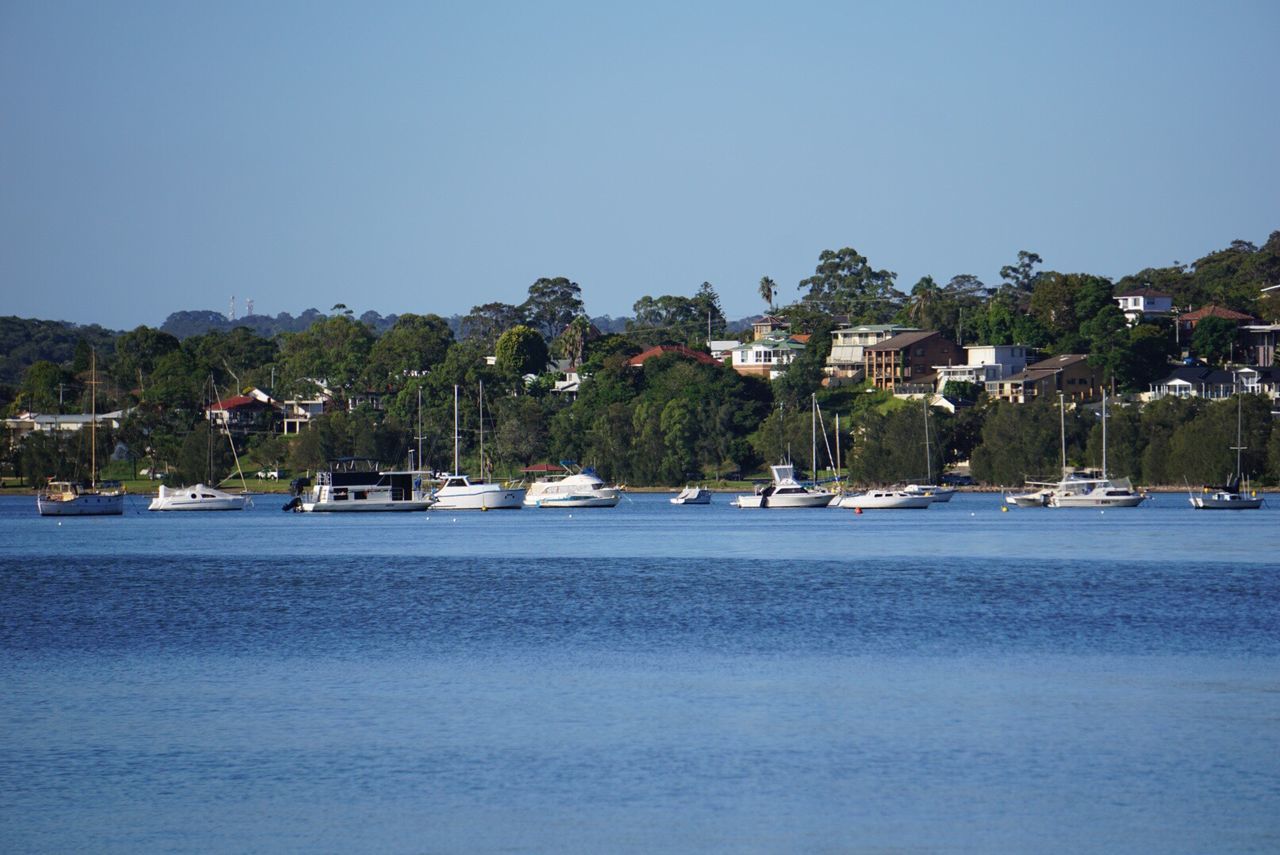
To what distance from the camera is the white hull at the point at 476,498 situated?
126 m

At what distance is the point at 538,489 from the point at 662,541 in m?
49.5

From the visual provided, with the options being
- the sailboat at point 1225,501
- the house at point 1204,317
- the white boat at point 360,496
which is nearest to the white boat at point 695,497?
the white boat at point 360,496

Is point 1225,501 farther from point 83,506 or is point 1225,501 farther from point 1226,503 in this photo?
point 83,506

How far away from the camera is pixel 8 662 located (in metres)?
37.2

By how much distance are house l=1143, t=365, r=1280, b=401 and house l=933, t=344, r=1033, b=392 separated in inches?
602

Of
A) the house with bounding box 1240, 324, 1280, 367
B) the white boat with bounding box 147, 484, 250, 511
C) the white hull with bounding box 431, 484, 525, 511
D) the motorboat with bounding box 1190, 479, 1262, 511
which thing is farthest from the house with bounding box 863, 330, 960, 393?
the white boat with bounding box 147, 484, 250, 511

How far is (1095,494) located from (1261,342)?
77.3 meters

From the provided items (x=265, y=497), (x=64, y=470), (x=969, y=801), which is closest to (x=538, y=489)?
(x=265, y=497)

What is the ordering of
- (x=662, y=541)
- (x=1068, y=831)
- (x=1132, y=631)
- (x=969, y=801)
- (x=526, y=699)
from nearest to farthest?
(x=1068, y=831) < (x=969, y=801) < (x=526, y=699) < (x=1132, y=631) < (x=662, y=541)

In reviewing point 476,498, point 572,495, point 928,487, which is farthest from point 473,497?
point 928,487

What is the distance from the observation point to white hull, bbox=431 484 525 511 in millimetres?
125812

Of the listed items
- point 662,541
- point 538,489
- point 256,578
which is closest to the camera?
point 256,578

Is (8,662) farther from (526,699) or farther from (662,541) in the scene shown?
(662,541)

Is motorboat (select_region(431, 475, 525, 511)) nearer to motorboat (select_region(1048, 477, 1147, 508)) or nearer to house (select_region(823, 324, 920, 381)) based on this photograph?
motorboat (select_region(1048, 477, 1147, 508))
